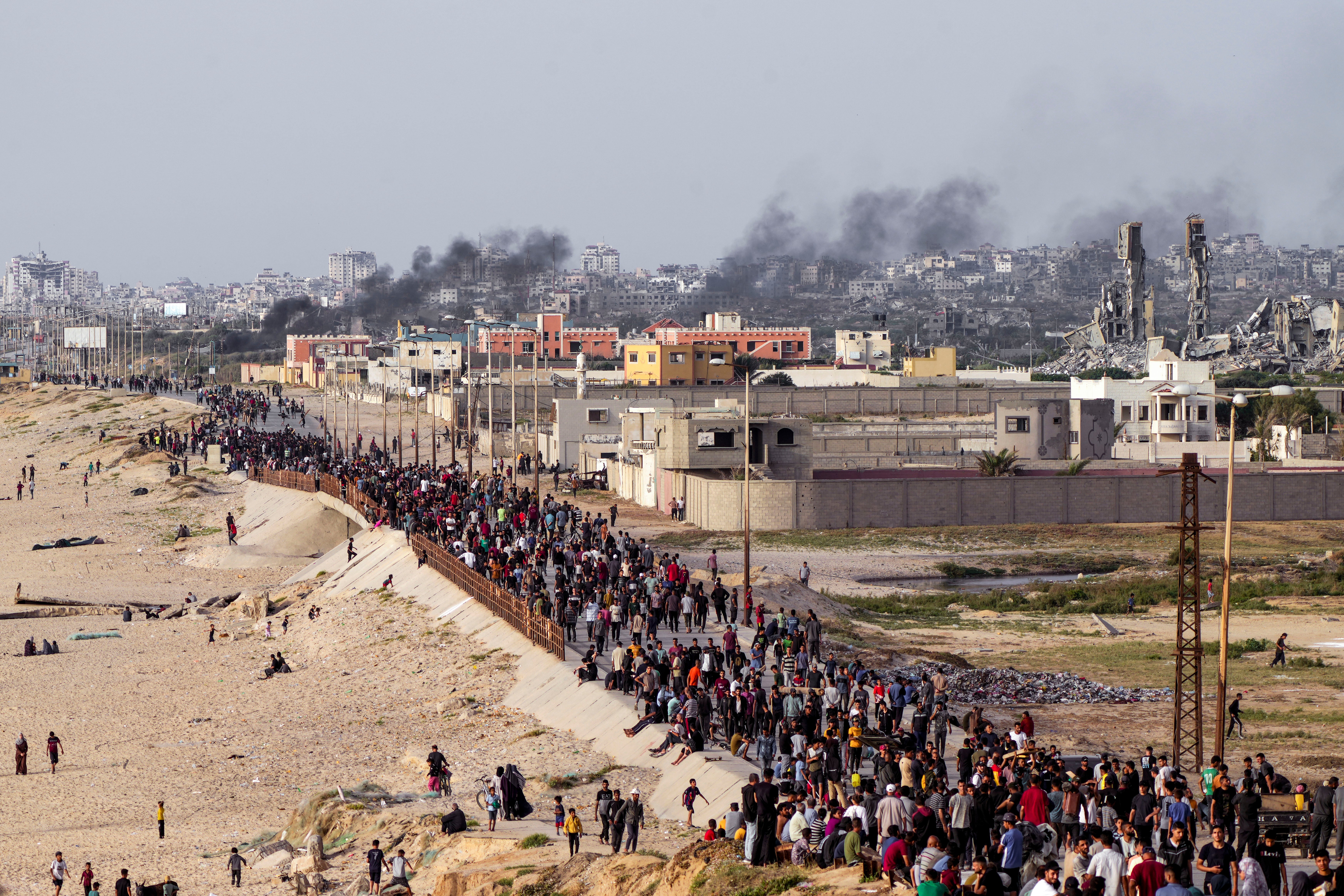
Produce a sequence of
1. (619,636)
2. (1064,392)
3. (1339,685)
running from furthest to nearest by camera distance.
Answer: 1. (1064,392)
2. (1339,685)
3. (619,636)

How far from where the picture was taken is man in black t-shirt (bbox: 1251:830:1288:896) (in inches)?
548

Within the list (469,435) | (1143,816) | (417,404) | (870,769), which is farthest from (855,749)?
(417,404)

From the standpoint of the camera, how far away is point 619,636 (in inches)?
1156

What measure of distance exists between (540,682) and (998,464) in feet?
127

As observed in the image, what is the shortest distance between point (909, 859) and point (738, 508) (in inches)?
1613

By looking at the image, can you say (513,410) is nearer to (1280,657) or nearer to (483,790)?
(1280,657)

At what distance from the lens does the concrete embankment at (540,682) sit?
20.7m

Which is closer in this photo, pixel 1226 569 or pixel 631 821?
pixel 631 821

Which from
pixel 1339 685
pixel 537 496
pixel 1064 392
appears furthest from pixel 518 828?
pixel 1064 392

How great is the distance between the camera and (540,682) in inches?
1123

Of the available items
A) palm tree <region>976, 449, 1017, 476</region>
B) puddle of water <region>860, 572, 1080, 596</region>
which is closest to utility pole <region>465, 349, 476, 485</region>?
puddle of water <region>860, 572, 1080, 596</region>

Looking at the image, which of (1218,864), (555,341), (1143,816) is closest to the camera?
(1218,864)

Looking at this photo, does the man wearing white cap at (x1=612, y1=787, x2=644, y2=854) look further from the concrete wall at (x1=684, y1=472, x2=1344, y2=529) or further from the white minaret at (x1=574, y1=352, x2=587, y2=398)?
the white minaret at (x1=574, y1=352, x2=587, y2=398)

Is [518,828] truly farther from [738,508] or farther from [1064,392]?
[1064,392]
